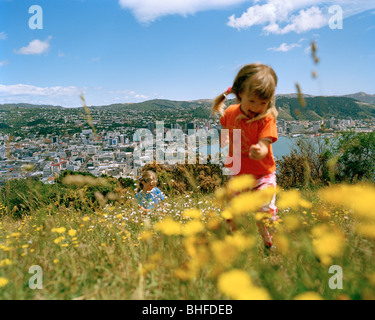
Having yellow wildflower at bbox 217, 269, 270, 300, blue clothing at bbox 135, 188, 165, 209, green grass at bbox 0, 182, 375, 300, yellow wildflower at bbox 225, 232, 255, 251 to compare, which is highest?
yellow wildflower at bbox 225, 232, 255, 251

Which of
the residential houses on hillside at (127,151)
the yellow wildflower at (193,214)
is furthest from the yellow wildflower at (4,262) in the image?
the residential houses on hillside at (127,151)

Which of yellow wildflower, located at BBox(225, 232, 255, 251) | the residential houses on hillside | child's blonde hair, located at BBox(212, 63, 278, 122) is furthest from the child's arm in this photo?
the residential houses on hillside

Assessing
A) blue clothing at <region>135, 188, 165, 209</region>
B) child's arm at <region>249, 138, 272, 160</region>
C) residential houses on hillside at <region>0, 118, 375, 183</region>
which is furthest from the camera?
residential houses on hillside at <region>0, 118, 375, 183</region>

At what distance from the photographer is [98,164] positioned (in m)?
7.00

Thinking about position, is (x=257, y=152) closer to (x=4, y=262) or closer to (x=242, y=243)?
(x=242, y=243)

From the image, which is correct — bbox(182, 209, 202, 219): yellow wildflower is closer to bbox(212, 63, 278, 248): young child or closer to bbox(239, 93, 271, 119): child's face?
bbox(212, 63, 278, 248): young child


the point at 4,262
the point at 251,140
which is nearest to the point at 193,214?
the point at 251,140

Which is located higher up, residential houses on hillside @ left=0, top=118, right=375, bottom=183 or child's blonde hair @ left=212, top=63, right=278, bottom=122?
child's blonde hair @ left=212, top=63, right=278, bottom=122

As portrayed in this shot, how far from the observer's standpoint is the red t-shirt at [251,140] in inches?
83.1

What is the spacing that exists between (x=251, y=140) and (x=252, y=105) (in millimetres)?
326

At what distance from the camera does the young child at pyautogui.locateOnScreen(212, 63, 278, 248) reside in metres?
2.07
